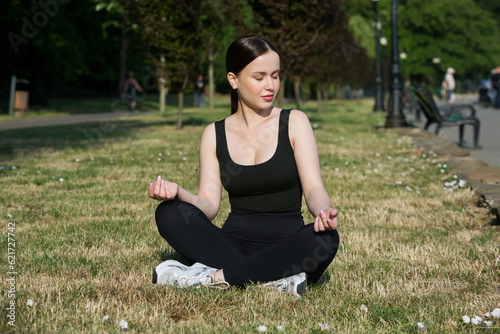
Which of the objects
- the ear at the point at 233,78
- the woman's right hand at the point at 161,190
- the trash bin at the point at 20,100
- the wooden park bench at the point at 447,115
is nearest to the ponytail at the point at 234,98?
the ear at the point at 233,78

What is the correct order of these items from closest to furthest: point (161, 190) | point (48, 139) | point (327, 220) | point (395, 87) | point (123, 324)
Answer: point (123, 324) < point (327, 220) < point (161, 190) < point (48, 139) < point (395, 87)

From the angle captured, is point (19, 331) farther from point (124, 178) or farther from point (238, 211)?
point (124, 178)

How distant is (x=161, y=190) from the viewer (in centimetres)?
313

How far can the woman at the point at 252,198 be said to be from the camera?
322cm

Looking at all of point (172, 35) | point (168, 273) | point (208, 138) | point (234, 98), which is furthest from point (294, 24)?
point (168, 273)

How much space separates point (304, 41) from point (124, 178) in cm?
939

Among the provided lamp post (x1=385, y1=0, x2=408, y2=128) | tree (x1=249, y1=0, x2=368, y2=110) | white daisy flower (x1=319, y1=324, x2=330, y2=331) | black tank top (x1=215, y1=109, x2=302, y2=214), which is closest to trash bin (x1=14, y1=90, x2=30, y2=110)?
tree (x1=249, y1=0, x2=368, y2=110)

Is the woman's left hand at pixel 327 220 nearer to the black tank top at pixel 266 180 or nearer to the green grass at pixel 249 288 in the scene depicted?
the green grass at pixel 249 288

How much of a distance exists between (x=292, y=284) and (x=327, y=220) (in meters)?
0.49

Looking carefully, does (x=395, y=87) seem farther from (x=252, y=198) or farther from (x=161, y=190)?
(x=161, y=190)

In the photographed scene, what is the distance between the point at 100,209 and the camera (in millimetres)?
5738

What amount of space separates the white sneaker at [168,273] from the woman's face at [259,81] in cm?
103

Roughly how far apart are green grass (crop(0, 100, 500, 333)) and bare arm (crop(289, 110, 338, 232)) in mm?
501

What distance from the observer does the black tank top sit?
3.49 metres
